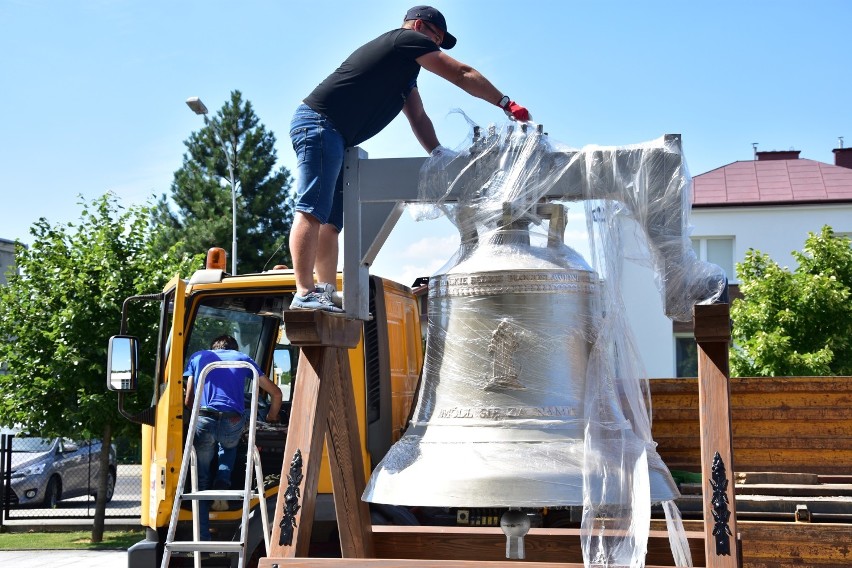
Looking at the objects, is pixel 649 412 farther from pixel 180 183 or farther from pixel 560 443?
pixel 180 183

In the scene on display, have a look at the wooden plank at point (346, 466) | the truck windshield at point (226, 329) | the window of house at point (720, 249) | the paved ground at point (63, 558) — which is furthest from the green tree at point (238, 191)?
the wooden plank at point (346, 466)

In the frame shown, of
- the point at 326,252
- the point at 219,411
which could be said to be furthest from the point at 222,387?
the point at 326,252

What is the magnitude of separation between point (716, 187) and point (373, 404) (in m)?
30.4

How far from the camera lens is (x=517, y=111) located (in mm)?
3428

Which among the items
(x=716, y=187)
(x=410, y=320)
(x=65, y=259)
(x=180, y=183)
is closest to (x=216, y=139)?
(x=180, y=183)

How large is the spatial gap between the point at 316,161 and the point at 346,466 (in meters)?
1.21

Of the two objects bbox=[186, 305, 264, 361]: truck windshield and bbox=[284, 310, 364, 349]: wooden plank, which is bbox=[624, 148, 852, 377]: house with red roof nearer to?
bbox=[186, 305, 264, 361]: truck windshield

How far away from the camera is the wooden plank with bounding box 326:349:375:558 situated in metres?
3.77

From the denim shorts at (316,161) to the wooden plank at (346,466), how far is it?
1.90 feet

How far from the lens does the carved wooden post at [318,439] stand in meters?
3.40

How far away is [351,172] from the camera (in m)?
3.57

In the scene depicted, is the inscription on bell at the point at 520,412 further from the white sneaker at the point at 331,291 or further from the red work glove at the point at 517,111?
the red work glove at the point at 517,111

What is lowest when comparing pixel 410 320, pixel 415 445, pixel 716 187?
pixel 415 445

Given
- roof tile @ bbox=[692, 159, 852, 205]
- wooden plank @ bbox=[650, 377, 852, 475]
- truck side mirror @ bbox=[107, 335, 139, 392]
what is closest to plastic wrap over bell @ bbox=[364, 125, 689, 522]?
wooden plank @ bbox=[650, 377, 852, 475]
